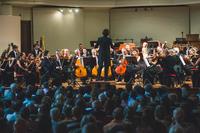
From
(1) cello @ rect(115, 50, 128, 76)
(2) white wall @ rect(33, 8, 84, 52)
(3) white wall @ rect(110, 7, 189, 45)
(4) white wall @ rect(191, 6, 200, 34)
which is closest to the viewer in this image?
(1) cello @ rect(115, 50, 128, 76)

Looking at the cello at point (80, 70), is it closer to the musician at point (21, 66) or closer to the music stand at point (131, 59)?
the music stand at point (131, 59)

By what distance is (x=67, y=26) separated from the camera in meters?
25.1

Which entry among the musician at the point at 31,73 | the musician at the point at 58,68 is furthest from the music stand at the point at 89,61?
the musician at the point at 31,73

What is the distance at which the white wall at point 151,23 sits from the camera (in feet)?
83.4

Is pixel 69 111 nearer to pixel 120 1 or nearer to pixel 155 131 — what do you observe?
pixel 155 131

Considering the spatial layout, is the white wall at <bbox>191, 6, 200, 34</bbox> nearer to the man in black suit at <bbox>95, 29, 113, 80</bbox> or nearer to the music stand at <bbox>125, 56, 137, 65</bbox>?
the music stand at <bbox>125, 56, 137, 65</bbox>

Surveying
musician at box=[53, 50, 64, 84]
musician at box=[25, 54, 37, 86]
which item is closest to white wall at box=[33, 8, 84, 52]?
musician at box=[53, 50, 64, 84]

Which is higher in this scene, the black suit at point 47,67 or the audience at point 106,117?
the black suit at point 47,67

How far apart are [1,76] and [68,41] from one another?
10365mm

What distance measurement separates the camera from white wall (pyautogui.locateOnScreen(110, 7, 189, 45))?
25.4 m

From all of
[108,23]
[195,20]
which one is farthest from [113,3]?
[195,20]

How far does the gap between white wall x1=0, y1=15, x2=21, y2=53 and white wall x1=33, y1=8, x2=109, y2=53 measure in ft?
5.75

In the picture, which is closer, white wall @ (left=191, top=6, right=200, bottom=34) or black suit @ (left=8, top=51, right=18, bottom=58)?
black suit @ (left=8, top=51, right=18, bottom=58)

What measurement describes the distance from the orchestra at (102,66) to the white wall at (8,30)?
6042 millimetres
